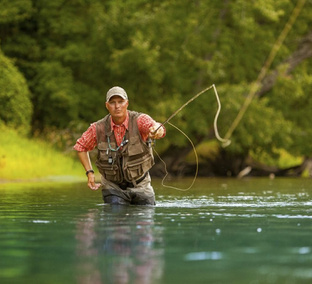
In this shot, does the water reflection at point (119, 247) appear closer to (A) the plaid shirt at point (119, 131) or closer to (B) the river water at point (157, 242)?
(B) the river water at point (157, 242)

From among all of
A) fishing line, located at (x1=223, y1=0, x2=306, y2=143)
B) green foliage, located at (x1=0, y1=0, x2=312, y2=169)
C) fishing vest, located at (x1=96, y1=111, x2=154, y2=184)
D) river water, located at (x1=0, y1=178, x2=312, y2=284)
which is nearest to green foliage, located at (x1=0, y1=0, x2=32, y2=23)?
green foliage, located at (x1=0, y1=0, x2=312, y2=169)

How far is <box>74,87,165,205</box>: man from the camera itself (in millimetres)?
9633

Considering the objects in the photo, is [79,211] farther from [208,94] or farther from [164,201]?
[208,94]

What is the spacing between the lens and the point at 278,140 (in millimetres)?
23797

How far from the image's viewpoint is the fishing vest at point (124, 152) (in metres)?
9.74

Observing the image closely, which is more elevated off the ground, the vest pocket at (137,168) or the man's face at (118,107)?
the man's face at (118,107)

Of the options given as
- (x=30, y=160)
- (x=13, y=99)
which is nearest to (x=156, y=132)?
(x=30, y=160)

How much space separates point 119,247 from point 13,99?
15.3 metres

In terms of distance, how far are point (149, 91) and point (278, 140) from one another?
142 inches

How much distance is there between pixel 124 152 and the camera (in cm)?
978

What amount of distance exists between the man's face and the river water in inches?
37.3

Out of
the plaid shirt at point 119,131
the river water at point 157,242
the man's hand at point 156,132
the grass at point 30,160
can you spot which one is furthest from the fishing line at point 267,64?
the man's hand at point 156,132

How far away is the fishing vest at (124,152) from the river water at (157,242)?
15.4 inches

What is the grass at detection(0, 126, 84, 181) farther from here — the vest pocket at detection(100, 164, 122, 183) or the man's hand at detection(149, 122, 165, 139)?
the man's hand at detection(149, 122, 165, 139)
